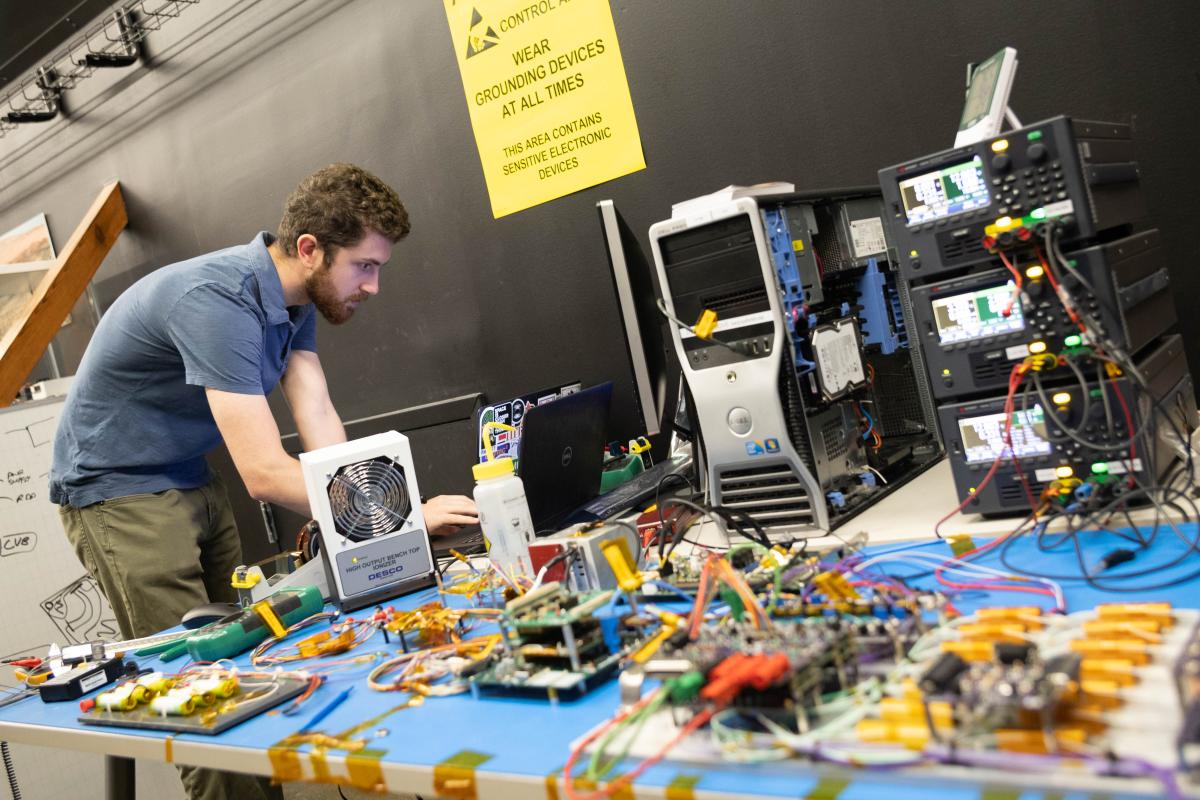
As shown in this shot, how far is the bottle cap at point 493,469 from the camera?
5.00 feet

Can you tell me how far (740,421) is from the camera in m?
1.50

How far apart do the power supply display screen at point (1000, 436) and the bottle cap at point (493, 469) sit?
73 centimetres

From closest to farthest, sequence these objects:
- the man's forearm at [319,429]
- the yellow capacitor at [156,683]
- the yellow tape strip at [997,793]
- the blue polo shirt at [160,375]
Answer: the yellow tape strip at [997,793] < the yellow capacitor at [156,683] < the blue polo shirt at [160,375] < the man's forearm at [319,429]

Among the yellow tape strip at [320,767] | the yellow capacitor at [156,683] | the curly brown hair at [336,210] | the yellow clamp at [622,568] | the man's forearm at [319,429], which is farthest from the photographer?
the man's forearm at [319,429]

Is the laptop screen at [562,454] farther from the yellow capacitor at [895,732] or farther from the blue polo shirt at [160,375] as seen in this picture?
the yellow capacitor at [895,732]

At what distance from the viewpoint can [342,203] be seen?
6.89 feet

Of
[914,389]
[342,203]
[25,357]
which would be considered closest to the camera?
[914,389]

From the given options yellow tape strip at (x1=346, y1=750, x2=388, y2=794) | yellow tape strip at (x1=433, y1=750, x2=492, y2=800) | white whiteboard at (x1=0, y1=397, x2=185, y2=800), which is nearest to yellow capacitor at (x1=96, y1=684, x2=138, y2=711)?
yellow tape strip at (x1=346, y1=750, x2=388, y2=794)

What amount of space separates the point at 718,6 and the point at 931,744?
208cm

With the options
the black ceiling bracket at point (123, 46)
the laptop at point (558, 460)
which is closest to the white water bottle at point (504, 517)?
the laptop at point (558, 460)

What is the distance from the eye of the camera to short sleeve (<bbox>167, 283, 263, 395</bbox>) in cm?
193

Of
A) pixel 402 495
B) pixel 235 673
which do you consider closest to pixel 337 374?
pixel 402 495

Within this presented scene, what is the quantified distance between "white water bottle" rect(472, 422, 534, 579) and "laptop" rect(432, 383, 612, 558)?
0.50ft

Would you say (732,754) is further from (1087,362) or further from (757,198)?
(757,198)
